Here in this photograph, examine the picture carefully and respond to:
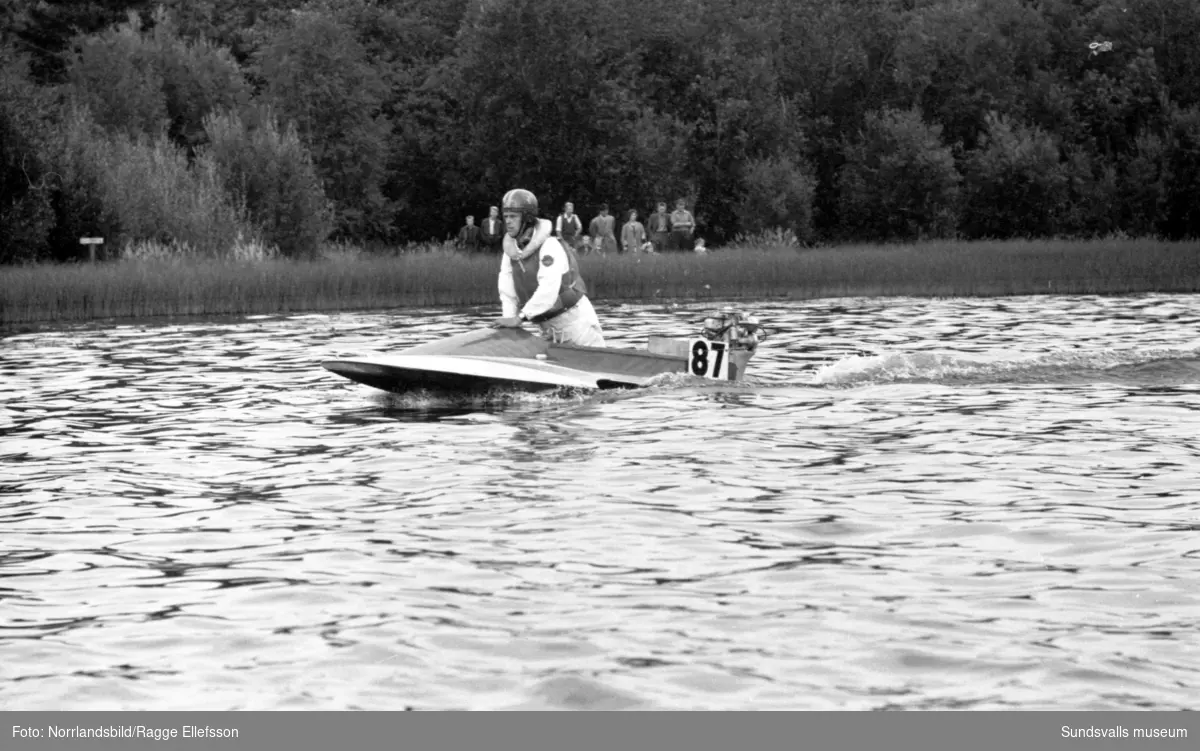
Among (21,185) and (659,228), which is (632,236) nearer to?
(659,228)

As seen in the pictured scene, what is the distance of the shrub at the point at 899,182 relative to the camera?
177 ft

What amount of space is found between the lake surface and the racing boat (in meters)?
0.21

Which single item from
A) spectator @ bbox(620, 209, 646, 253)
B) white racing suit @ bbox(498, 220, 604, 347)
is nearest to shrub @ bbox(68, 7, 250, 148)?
spectator @ bbox(620, 209, 646, 253)

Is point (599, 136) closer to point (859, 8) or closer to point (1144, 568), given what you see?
point (859, 8)

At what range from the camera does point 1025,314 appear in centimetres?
2708

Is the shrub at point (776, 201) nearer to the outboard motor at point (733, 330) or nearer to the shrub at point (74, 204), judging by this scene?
the shrub at point (74, 204)

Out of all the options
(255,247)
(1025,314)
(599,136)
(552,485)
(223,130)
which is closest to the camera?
(552,485)

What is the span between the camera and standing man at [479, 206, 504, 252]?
128 ft

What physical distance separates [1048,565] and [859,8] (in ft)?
180

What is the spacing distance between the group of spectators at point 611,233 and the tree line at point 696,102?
4.49 m

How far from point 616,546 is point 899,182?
47647mm

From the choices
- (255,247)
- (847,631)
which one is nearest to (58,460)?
(847,631)

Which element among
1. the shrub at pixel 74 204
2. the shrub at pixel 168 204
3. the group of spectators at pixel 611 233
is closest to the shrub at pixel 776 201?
the group of spectators at pixel 611 233

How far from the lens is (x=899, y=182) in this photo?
54906mm
